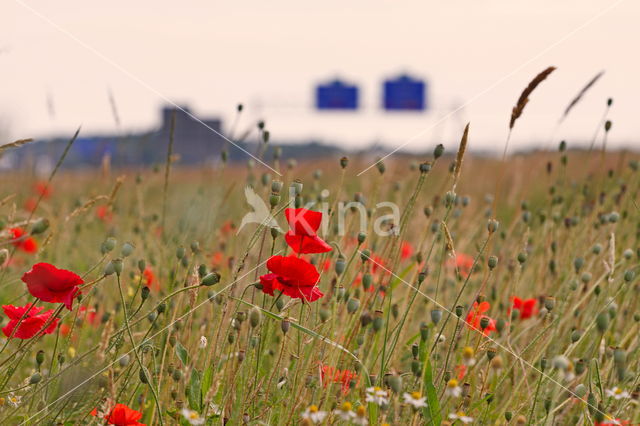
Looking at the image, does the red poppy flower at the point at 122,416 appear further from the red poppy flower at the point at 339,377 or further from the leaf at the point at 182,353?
the red poppy flower at the point at 339,377

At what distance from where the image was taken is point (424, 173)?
1746 millimetres

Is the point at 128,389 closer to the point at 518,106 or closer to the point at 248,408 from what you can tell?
the point at 248,408

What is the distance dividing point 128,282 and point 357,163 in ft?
4.54

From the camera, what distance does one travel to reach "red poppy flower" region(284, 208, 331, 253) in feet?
4.54

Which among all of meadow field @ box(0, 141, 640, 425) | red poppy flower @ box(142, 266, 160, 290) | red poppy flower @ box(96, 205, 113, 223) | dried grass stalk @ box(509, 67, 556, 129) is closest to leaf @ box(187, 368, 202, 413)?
meadow field @ box(0, 141, 640, 425)

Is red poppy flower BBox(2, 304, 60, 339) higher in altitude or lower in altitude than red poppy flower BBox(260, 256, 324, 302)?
lower

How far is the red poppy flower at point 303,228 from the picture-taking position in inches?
54.5

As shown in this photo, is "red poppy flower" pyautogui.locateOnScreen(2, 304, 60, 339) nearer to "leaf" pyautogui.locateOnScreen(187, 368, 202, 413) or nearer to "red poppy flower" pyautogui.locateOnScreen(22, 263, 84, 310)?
"red poppy flower" pyautogui.locateOnScreen(22, 263, 84, 310)

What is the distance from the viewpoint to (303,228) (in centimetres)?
140

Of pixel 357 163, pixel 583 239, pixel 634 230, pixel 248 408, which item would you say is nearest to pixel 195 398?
pixel 248 408

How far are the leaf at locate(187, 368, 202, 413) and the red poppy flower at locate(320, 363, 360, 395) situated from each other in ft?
0.75

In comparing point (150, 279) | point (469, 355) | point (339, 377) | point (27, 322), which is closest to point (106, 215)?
point (150, 279)

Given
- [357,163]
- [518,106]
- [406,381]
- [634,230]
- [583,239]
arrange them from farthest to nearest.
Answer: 1. [357,163]
2. [634,230]
3. [583,239]
4. [406,381]
5. [518,106]

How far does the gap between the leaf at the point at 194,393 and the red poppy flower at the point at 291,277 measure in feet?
0.76
